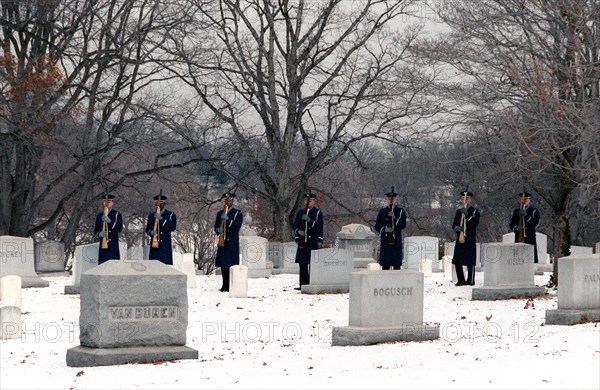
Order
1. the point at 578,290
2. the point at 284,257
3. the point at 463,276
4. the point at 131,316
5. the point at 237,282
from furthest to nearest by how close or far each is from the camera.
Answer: the point at 284,257, the point at 463,276, the point at 237,282, the point at 578,290, the point at 131,316

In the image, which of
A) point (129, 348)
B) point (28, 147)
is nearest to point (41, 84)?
point (28, 147)

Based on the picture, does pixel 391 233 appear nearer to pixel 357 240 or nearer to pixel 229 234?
pixel 229 234

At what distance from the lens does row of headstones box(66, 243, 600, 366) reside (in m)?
11.5

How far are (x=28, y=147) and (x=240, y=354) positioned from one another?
16.8 metres

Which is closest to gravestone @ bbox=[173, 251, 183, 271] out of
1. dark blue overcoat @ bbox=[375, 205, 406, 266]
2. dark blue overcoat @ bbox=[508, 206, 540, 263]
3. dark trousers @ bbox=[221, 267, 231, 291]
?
dark trousers @ bbox=[221, 267, 231, 291]

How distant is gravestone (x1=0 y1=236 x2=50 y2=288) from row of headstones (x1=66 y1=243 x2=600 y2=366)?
1090 centimetres

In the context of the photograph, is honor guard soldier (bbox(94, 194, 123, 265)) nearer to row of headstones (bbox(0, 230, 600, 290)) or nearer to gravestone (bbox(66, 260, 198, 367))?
row of headstones (bbox(0, 230, 600, 290))

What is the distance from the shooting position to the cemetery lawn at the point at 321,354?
10.1 m

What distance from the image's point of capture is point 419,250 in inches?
1211

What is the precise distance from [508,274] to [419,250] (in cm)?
1158

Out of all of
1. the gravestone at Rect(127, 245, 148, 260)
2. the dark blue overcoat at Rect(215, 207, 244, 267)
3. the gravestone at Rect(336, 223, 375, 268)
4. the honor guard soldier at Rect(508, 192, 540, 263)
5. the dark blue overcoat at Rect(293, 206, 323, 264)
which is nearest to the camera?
the dark blue overcoat at Rect(215, 207, 244, 267)

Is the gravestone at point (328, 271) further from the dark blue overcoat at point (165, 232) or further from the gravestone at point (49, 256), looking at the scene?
the gravestone at point (49, 256)

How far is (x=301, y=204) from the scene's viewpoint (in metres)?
36.5

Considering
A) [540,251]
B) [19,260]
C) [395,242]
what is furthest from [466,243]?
[19,260]
